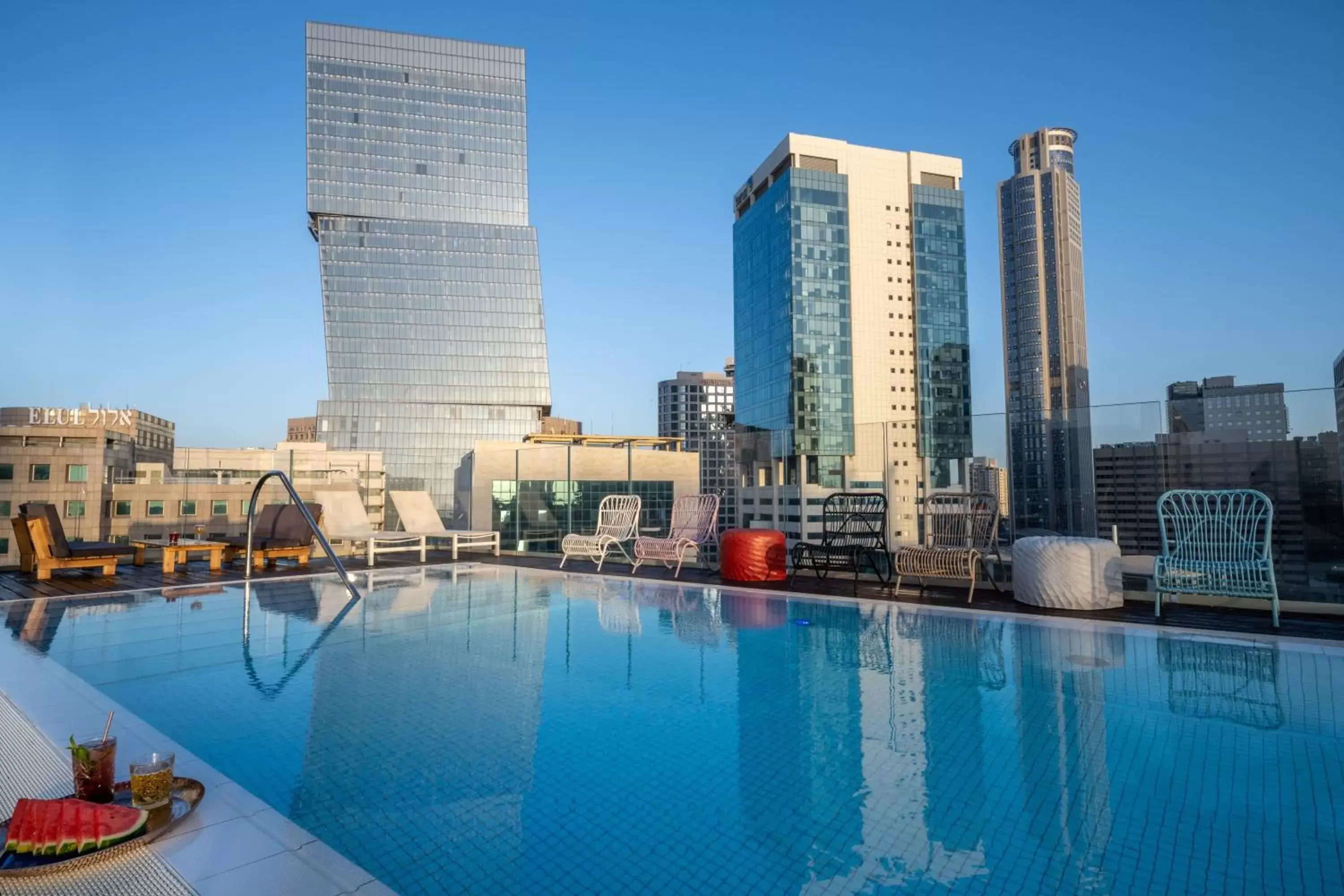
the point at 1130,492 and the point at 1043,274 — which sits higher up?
the point at 1043,274

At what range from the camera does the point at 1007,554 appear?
663 cm

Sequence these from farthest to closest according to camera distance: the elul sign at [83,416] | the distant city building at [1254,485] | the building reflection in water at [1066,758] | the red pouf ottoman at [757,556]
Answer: the elul sign at [83,416] < the red pouf ottoman at [757,556] < the distant city building at [1254,485] < the building reflection in water at [1066,758]

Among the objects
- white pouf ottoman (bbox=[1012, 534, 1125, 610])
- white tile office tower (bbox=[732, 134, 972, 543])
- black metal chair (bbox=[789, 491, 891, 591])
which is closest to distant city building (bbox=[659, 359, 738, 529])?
white tile office tower (bbox=[732, 134, 972, 543])

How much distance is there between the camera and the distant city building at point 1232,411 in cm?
593

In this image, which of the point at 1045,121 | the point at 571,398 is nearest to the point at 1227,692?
the point at 571,398

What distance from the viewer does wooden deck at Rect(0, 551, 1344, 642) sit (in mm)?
5051

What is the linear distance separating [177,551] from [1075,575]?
400 inches

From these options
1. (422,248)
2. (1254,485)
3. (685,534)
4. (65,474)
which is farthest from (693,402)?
(1254,485)

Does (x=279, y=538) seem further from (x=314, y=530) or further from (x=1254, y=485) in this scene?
(x=1254, y=485)

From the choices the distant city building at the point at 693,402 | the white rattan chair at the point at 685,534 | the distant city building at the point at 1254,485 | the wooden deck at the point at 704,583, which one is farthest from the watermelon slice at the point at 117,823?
the distant city building at the point at 693,402

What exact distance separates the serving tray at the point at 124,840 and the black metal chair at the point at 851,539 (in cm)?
594

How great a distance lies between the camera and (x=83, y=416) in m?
67.3

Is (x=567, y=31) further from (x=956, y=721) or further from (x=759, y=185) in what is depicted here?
(x=759, y=185)

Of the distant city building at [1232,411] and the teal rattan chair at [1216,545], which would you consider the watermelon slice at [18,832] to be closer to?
the teal rattan chair at [1216,545]
